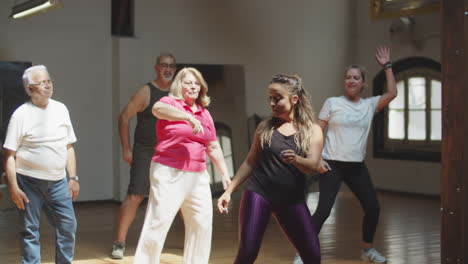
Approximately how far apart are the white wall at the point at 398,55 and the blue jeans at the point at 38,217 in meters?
8.05

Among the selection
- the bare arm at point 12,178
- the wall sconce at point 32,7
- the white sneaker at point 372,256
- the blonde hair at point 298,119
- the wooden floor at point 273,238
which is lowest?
the wooden floor at point 273,238

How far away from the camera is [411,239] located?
7301 millimetres

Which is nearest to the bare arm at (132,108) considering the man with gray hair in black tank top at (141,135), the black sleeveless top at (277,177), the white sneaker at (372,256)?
the man with gray hair in black tank top at (141,135)

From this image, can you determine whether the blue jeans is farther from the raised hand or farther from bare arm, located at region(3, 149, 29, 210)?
the raised hand

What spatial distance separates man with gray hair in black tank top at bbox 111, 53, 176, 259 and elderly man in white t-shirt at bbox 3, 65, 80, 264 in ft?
4.57

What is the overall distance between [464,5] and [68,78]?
20.9ft

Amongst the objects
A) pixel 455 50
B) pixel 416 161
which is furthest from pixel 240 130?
pixel 455 50

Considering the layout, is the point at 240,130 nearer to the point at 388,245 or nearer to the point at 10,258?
the point at 388,245

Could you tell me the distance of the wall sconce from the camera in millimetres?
7737

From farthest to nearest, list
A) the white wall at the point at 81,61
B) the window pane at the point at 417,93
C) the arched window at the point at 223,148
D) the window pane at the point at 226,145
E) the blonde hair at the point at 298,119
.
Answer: the window pane at the point at 417,93
the window pane at the point at 226,145
the arched window at the point at 223,148
the white wall at the point at 81,61
the blonde hair at the point at 298,119


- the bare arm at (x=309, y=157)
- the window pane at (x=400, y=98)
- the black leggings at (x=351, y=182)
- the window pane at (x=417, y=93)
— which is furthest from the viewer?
the window pane at (x=400, y=98)

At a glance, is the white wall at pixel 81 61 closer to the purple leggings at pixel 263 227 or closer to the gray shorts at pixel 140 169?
the gray shorts at pixel 140 169

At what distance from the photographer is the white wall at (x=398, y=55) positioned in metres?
11.4

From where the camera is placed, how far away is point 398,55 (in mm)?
11961
